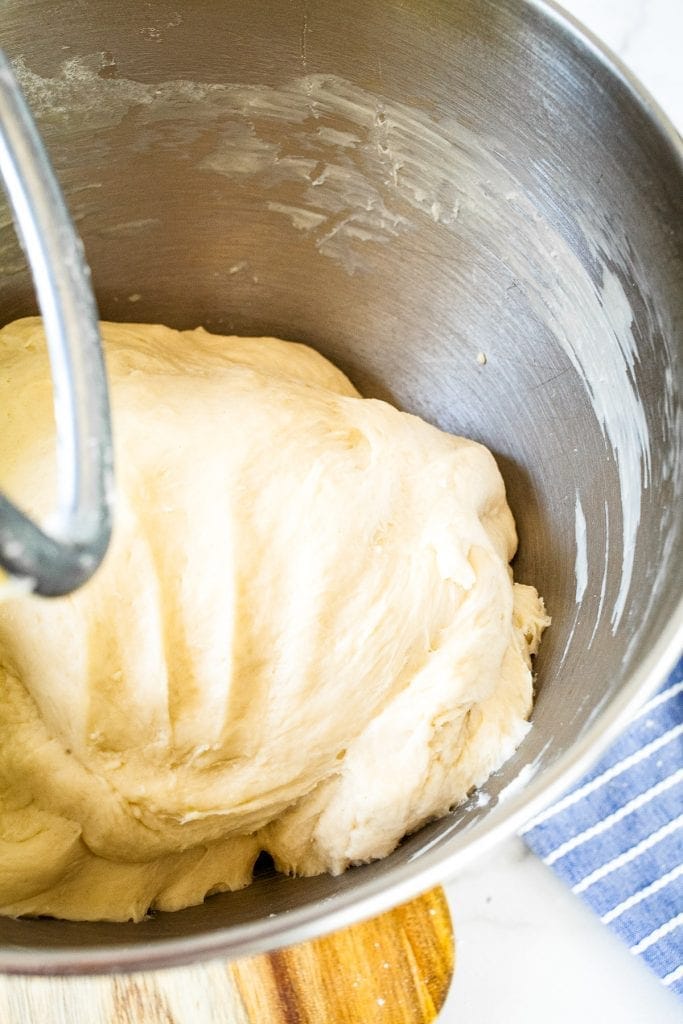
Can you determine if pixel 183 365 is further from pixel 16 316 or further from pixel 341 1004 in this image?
pixel 341 1004

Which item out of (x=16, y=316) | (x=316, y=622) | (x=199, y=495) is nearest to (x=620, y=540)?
(x=316, y=622)

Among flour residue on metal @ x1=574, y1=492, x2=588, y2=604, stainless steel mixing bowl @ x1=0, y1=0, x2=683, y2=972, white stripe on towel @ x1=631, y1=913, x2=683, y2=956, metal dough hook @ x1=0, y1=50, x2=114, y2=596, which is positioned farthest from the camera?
white stripe on towel @ x1=631, y1=913, x2=683, y2=956

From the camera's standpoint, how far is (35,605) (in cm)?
84

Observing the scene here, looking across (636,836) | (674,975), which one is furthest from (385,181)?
(674,975)

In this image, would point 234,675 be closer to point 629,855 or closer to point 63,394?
point 63,394

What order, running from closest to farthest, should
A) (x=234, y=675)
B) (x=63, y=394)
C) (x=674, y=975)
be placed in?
(x=63, y=394) → (x=234, y=675) → (x=674, y=975)

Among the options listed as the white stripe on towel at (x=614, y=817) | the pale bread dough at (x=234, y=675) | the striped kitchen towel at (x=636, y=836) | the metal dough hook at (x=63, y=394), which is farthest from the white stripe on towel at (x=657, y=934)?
the metal dough hook at (x=63, y=394)

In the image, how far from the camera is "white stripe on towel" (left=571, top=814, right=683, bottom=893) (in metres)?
1.02

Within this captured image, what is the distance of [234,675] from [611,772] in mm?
503

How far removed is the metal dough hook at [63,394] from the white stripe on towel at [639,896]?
797 mm

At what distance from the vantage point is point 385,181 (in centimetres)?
99

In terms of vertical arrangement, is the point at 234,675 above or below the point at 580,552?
below

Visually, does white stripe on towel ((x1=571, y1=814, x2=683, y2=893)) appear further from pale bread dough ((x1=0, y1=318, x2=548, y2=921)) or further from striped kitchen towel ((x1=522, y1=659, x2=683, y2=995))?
pale bread dough ((x1=0, y1=318, x2=548, y2=921))

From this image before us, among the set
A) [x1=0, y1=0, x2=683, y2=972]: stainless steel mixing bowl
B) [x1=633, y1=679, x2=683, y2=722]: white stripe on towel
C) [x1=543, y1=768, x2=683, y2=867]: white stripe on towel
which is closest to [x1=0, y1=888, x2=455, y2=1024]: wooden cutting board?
[x1=0, y1=0, x2=683, y2=972]: stainless steel mixing bowl
